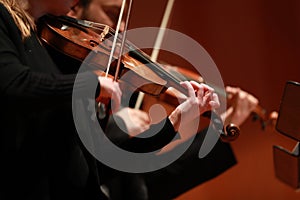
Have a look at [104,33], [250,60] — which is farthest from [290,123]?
[250,60]

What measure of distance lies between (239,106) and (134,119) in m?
0.41

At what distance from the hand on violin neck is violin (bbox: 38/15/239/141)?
0.11 ft

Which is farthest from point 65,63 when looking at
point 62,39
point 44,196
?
point 44,196

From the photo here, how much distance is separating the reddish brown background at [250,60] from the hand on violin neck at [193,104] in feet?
3.63

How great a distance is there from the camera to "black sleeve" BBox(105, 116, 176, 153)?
107cm

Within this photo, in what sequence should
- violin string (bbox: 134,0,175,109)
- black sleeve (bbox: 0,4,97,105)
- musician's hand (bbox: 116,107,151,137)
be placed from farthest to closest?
violin string (bbox: 134,0,175,109)
musician's hand (bbox: 116,107,151,137)
black sleeve (bbox: 0,4,97,105)

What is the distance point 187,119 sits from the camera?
3.35 ft

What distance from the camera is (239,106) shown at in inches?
65.8

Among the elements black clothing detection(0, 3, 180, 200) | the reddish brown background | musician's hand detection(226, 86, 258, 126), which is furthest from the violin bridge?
the reddish brown background

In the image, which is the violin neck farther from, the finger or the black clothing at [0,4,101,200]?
the black clothing at [0,4,101,200]

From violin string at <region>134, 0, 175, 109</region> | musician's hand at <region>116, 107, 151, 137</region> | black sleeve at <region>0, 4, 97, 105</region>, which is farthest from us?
violin string at <region>134, 0, 175, 109</region>

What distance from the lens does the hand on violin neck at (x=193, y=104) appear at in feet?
3.33

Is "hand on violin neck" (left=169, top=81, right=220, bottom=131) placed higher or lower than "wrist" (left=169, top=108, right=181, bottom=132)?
higher

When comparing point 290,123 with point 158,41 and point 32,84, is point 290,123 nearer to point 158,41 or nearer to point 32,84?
point 32,84
